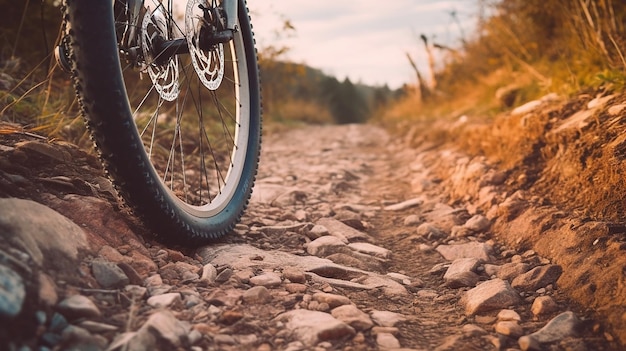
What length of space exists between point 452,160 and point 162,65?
2270mm

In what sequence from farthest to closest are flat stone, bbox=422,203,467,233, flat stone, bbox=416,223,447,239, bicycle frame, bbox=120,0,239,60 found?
flat stone, bbox=422,203,467,233 → flat stone, bbox=416,223,447,239 → bicycle frame, bbox=120,0,239,60

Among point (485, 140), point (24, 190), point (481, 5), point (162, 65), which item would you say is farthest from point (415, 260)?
point (481, 5)

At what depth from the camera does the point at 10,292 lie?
102 cm

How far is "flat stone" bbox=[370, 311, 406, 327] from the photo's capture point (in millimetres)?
1384

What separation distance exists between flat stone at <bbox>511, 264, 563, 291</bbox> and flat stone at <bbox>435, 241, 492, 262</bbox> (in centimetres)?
24

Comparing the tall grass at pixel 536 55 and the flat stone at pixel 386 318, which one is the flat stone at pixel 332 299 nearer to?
the flat stone at pixel 386 318

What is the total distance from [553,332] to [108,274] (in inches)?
45.1

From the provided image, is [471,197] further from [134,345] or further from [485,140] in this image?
[134,345]

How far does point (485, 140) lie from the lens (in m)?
3.36

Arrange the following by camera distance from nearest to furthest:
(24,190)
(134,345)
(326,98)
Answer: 1. (134,345)
2. (24,190)
3. (326,98)

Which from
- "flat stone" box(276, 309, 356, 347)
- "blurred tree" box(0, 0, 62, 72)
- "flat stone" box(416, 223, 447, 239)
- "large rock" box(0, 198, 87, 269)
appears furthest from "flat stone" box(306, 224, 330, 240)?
"blurred tree" box(0, 0, 62, 72)

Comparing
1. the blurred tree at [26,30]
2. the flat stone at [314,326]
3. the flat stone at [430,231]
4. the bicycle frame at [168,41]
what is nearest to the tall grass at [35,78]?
the blurred tree at [26,30]

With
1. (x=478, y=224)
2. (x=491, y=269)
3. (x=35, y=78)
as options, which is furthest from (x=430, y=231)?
(x=35, y=78)

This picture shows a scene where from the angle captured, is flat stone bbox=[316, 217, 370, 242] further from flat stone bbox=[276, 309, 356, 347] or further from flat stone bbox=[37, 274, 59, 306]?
flat stone bbox=[37, 274, 59, 306]
